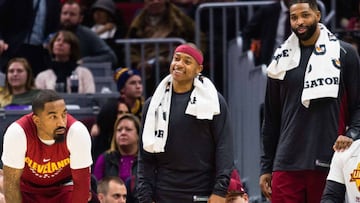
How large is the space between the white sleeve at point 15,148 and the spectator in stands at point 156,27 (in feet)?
16.6

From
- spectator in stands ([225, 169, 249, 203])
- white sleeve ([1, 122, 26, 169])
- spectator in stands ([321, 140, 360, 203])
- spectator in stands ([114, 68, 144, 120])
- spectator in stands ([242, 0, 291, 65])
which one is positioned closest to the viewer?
spectator in stands ([321, 140, 360, 203])

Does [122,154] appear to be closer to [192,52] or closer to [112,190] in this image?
[112,190]

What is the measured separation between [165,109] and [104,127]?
3.31 m

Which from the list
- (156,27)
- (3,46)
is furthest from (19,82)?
(156,27)

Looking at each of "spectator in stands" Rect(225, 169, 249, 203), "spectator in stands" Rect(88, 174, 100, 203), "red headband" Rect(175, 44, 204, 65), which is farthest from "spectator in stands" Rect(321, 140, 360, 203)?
"spectator in stands" Rect(88, 174, 100, 203)

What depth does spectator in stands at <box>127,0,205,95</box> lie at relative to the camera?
13.8m

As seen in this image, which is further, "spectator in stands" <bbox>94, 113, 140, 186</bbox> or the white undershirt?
"spectator in stands" <bbox>94, 113, 140, 186</bbox>

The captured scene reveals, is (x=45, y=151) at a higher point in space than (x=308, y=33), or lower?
lower

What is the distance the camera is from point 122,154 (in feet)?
37.9

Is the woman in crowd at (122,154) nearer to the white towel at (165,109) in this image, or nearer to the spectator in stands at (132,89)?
the spectator in stands at (132,89)

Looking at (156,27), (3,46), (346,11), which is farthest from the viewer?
(346,11)

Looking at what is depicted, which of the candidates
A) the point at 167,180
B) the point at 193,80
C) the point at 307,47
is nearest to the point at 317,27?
the point at 307,47

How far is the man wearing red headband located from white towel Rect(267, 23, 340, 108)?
0.58m

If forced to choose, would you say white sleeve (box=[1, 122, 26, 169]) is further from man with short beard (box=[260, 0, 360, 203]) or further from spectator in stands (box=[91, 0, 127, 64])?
spectator in stands (box=[91, 0, 127, 64])
